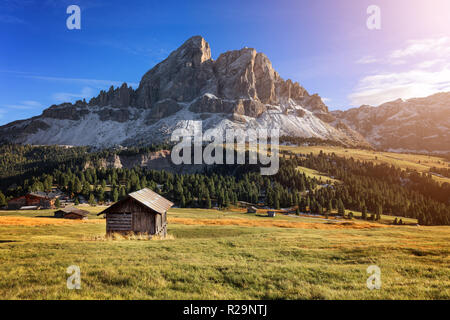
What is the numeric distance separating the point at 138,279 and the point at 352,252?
1717cm

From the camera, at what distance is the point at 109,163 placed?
193500 mm

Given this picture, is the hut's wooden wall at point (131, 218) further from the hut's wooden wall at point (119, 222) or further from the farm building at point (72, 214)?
the farm building at point (72, 214)

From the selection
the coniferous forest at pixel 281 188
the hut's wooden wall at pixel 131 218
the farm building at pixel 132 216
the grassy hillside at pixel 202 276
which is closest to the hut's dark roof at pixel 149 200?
the farm building at pixel 132 216

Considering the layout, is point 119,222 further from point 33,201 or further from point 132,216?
point 33,201

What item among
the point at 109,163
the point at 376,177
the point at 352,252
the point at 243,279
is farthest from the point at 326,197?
the point at 109,163

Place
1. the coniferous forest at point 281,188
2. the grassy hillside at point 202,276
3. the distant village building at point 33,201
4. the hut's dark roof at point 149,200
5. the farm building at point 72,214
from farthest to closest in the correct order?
the coniferous forest at point 281,188 → the distant village building at point 33,201 → the farm building at point 72,214 → the hut's dark roof at point 149,200 → the grassy hillside at point 202,276

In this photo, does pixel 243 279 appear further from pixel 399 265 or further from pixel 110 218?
pixel 110 218

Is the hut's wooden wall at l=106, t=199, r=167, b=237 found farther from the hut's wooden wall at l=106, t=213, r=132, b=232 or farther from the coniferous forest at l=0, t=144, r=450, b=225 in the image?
the coniferous forest at l=0, t=144, r=450, b=225

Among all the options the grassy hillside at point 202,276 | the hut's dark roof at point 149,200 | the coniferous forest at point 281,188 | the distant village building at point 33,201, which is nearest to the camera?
the grassy hillside at point 202,276

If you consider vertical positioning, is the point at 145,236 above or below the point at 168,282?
below

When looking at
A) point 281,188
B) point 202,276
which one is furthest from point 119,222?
point 281,188

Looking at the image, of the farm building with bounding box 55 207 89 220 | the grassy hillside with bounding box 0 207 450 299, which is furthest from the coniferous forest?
the grassy hillside with bounding box 0 207 450 299
